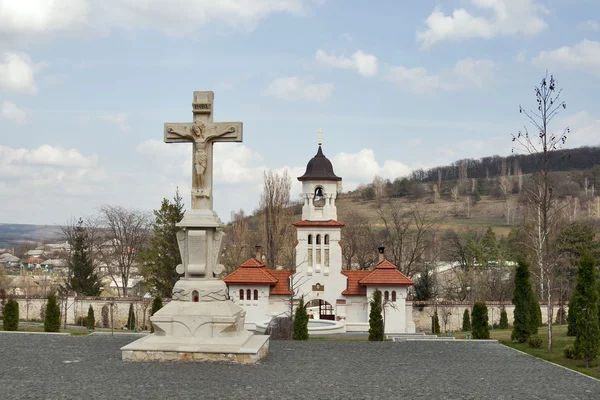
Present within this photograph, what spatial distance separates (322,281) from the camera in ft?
112

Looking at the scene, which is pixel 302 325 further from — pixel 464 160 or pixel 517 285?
pixel 464 160

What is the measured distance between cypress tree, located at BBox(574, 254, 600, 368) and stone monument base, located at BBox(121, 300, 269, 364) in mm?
7036

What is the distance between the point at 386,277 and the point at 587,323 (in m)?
18.7

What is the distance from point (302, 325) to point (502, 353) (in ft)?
28.3

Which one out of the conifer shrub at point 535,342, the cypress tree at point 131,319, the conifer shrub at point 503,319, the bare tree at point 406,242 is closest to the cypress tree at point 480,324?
the conifer shrub at point 535,342

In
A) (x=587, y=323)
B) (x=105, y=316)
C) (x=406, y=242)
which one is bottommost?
(x=105, y=316)

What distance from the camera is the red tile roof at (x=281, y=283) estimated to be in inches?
1300

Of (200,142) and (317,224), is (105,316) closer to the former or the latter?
(317,224)

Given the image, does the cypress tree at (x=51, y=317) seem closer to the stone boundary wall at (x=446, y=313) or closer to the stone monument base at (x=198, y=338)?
the stone monument base at (x=198, y=338)

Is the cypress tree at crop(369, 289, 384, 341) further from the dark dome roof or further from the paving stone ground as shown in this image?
the dark dome roof

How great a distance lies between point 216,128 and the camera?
13805mm

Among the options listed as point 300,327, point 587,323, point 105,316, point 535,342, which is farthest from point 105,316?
point 587,323

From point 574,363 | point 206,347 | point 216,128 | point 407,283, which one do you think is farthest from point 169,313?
point 407,283

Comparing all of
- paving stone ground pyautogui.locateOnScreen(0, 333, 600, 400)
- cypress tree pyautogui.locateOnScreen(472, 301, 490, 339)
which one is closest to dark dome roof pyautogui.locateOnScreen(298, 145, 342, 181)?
cypress tree pyautogui.locateOnScreen(472, 301, 490, 339)
